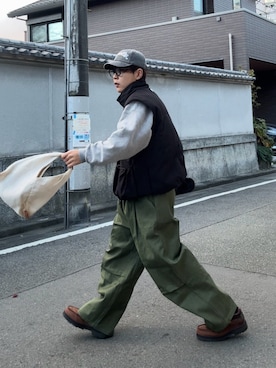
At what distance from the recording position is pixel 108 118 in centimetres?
881

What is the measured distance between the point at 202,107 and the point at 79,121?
17.1 feet

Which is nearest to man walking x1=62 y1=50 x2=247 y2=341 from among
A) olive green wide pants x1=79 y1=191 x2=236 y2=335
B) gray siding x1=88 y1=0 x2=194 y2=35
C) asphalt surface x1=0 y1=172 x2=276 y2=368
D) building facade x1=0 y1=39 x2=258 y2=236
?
olive green wide pants x1=79 y1=191 x2=236 y2=335

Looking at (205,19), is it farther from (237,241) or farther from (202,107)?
(237,241)

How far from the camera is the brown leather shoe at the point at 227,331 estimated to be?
3.09 m

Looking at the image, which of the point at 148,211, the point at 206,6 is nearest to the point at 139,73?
the point at 148,211

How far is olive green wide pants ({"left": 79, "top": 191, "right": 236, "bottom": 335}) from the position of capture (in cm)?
292

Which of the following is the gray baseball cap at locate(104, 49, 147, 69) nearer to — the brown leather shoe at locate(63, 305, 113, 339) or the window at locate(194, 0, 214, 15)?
the brown leather shoe at locate(63, 305, 113, 339)

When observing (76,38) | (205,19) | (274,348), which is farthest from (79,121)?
(205,19)

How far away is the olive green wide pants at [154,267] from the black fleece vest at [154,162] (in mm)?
80

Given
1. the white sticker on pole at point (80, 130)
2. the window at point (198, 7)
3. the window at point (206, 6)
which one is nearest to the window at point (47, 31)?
the window at point (198, 7)

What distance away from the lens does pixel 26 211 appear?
291 centimetres

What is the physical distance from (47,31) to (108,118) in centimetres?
1478

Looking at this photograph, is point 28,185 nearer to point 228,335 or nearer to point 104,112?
point 228,335

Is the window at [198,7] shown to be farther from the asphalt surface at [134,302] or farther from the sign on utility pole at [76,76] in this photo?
the asphalt surface at [134,302]
